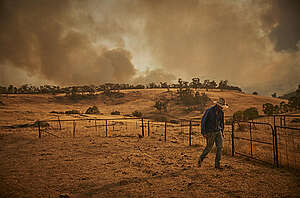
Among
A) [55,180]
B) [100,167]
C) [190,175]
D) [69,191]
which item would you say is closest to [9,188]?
[55,180]

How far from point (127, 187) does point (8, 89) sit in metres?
100.0

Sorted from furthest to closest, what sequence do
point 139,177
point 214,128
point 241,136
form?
1. point 241,136
2. point 214,128
3. point 139,177

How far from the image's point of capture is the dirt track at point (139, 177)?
14.4 feet

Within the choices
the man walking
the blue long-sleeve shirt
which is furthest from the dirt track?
the blue long-sleeve shirt

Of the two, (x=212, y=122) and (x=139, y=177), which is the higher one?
(x=212, y=122)

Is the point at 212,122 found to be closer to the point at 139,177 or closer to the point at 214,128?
the point at 214,128

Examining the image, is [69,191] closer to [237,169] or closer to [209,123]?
[209,123]

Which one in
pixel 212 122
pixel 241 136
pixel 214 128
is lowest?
pixel 241 136

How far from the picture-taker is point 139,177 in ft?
17.7

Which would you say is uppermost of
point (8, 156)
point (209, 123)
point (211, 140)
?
point (209, 123)

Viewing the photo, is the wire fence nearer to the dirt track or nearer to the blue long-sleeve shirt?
the dirt track

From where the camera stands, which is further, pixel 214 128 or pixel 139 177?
pixel 214 128

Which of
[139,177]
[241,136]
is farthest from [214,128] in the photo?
[241,136]

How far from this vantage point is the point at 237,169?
585 centimetres
